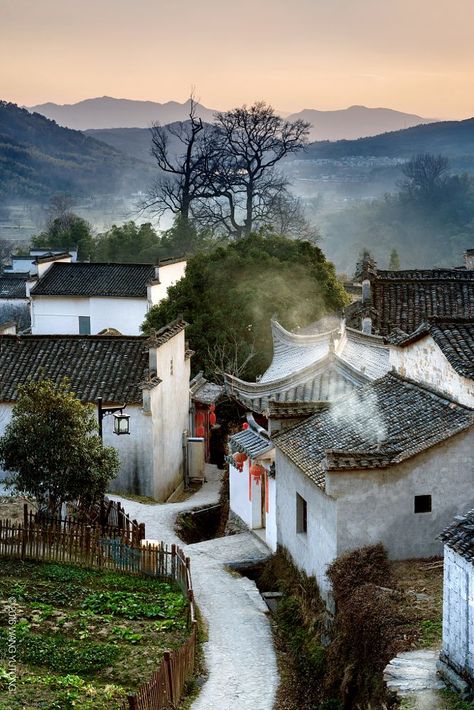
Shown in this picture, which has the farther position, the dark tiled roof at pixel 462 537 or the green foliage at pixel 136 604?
the green foliage at pixel 136 604

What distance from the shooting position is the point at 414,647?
1288 cm

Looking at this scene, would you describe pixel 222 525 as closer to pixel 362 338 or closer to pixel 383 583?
pixel 362 338

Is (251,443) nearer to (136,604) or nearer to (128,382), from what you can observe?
(136,604)

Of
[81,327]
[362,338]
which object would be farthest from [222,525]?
[81,327]

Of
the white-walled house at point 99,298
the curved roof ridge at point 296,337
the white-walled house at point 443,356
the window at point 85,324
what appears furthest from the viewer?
the window at point 85,324

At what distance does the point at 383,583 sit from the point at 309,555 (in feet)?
8.53

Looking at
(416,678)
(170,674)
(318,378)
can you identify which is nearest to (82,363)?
(318,378)

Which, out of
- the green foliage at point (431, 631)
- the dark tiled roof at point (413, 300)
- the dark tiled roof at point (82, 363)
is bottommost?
the green foliage at point (431, 631)

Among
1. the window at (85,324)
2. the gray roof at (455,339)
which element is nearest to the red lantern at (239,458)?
the gray roof at (455,339)

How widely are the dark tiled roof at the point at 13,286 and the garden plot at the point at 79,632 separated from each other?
39491mm

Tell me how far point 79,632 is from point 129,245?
177 ft

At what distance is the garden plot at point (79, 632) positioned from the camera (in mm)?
12820

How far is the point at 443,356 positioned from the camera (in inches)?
688

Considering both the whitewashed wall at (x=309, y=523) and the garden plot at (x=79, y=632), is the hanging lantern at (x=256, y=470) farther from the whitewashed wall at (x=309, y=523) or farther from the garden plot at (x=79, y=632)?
the garden plot at (x=79, y=632)
